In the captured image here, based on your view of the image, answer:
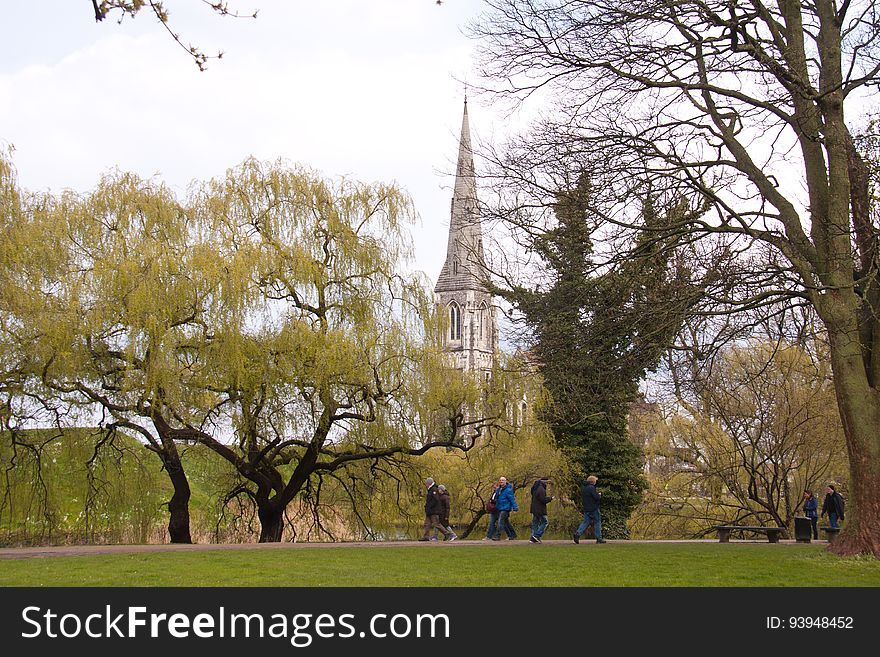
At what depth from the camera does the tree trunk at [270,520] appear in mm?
24875

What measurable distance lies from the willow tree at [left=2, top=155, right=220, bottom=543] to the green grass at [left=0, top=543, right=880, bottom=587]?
5.59 meters

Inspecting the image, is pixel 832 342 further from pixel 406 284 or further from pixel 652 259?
pixel 406 284

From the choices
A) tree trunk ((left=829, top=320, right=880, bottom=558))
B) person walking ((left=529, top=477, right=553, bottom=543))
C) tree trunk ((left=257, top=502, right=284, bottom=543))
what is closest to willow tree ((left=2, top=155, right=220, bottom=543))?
tree trunk ((left=257, top=502, right=284, bottom=543))

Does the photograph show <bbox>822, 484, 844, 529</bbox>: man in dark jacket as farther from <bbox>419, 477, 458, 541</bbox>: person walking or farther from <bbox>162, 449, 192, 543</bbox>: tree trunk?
<bbox>162, 449, 192, 543</bbox>: tree trunk

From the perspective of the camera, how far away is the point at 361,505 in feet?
86.9

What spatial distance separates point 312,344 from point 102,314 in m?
4.62

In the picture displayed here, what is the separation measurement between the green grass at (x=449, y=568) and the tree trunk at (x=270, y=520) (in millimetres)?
7711

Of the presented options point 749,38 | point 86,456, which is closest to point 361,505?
point 86,456

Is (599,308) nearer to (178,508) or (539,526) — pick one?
(539,526)

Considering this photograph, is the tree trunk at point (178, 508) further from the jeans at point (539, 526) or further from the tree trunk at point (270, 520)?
the jeans at point (539, 526)

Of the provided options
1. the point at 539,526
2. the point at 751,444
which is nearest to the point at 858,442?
the point at 539,526

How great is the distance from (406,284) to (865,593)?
1608 cm

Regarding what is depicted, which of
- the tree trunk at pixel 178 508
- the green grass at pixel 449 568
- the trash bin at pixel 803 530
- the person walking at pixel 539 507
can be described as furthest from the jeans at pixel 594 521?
the tree trunk at pixel 178 508

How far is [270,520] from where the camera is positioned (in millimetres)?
24953
